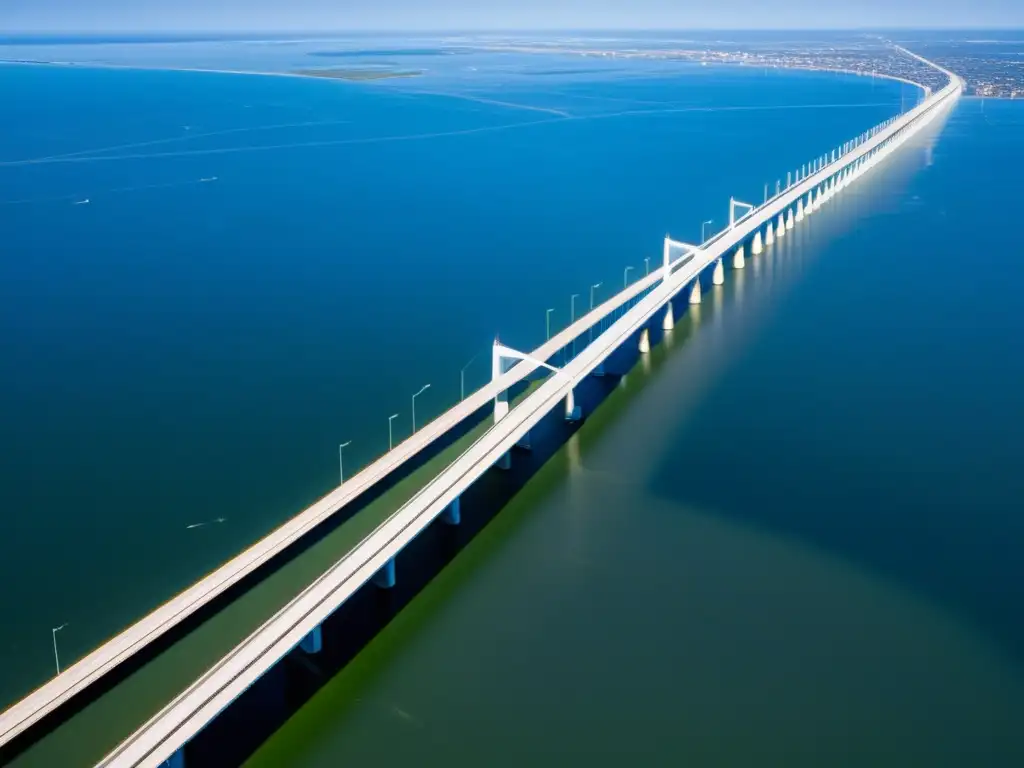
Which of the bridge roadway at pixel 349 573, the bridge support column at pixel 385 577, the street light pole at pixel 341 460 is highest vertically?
the bridge roadway at pixel 349 573

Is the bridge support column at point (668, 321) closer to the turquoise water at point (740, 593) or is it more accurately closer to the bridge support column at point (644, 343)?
the turquoise water at point (740, 593)

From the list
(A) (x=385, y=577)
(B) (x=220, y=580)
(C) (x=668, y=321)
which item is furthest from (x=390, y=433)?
(C) (x=668, y=321)

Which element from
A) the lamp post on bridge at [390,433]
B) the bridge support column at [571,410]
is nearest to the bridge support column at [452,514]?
the lamp post on bridge at [390,433]

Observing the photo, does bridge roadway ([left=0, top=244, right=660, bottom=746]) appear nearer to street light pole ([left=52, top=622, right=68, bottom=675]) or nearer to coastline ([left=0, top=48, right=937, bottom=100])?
street light pole ([left=52, top=622, right=68, bottom=675])

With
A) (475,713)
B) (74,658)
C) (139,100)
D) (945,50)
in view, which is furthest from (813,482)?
(945,50)

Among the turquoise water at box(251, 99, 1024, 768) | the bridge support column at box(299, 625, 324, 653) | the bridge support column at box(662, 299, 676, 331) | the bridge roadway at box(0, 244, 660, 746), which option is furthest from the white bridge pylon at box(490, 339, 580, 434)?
the bridge support column at box(662, 299, 676, 331)

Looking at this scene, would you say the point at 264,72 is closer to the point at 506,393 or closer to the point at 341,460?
the point at 506,393
